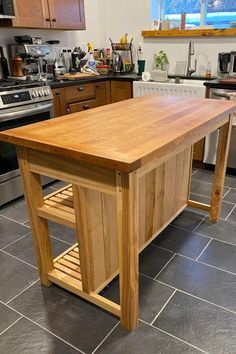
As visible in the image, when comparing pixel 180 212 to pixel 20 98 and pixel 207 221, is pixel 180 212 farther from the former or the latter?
pixel 20 98

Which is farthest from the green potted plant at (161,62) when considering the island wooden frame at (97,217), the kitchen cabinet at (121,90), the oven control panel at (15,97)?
the island wooden frame at (97,217)

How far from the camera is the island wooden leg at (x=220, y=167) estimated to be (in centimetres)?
196

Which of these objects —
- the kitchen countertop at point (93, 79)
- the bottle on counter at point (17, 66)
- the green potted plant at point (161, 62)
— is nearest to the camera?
the kitchen countertop at point (93, 79)

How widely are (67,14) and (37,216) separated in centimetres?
259

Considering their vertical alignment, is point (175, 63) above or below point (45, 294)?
above

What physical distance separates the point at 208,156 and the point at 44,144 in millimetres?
2199

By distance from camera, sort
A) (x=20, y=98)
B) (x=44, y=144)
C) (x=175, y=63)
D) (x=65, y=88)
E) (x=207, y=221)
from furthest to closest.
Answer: (x=175, y=63)
(x=65, y=88)
(x=20, y=98)
(x=207, y=221)
(x=44, y=144)

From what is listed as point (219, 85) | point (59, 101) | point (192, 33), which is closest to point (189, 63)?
point (192, 33)

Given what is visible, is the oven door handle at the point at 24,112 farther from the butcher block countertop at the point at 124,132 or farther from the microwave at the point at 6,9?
the butcher block countertop at the point at 124,132

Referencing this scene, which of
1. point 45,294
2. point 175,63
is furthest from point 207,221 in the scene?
point 175,63

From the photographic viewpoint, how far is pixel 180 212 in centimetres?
227

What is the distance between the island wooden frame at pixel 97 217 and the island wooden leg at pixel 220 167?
3cm

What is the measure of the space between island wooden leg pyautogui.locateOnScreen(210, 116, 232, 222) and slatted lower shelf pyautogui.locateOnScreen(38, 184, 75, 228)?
42.0 inches

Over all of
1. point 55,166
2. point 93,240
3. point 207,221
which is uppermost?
point 55,166
